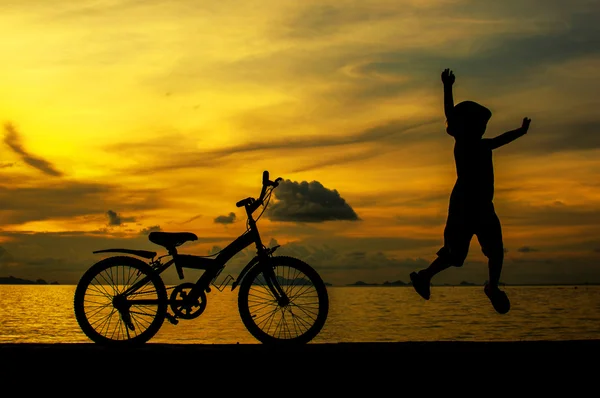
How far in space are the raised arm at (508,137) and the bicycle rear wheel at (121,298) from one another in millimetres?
4581

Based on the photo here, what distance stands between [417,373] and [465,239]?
94.6 inches

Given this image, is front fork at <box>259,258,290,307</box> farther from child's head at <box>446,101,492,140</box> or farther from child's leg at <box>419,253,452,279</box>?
child's head at <box>446,101,492,140</box>

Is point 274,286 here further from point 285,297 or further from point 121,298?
point 121,298

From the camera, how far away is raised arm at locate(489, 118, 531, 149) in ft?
31.4

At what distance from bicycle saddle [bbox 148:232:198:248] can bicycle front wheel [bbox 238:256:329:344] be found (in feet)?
3.00

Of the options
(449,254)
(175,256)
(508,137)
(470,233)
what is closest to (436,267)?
(449,254)

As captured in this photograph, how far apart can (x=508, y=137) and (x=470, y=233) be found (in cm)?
127

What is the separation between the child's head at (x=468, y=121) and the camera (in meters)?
9.60

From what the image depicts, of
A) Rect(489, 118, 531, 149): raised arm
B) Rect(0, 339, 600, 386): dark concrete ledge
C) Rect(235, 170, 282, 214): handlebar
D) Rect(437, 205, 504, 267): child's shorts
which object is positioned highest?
Rect(489, 118, 531, 149): raised arm

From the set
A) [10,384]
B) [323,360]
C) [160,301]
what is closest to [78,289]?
[160,301]

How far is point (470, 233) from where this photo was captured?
958cm

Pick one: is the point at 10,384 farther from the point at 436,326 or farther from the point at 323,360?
the point at 436,326

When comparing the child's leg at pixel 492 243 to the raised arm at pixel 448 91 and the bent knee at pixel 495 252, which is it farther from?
the raised arm at pixel 448 91

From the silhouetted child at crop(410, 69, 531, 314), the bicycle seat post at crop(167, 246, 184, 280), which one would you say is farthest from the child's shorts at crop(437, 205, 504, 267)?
the bicycle seat post at crop(167, 246, 184, 280)
